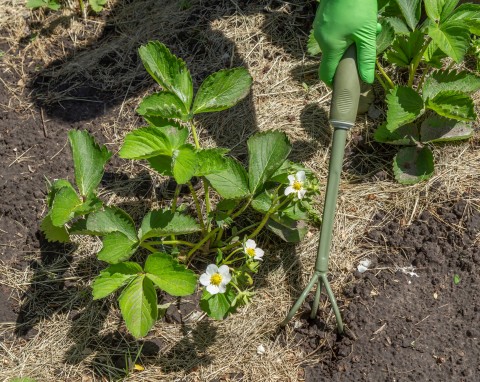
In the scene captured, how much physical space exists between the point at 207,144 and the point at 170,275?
0.66 m

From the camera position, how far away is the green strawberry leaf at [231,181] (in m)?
1.89

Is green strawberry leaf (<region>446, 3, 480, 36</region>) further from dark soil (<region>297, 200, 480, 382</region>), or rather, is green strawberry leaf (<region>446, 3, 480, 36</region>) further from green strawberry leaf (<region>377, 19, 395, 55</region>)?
dark soil (<region>297, 200, 480, 382</region>)

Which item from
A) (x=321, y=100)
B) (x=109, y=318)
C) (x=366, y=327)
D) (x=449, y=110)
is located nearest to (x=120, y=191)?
(x=109, y=318)

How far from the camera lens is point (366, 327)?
1879mm

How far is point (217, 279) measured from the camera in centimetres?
176

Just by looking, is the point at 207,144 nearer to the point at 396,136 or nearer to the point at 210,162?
the point at 210,162

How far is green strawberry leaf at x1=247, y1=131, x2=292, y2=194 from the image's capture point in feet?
6.28

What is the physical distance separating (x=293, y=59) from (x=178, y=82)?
25.8 inches

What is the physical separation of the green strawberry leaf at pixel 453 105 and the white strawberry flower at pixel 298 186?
0.55 metres

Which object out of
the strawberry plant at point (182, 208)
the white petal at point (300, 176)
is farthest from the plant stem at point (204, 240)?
the white petal at point (300, 176)

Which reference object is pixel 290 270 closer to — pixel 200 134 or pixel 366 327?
pixel 366 327

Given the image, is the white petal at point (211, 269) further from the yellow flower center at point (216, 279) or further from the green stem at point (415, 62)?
the green stem at point (415, 62)

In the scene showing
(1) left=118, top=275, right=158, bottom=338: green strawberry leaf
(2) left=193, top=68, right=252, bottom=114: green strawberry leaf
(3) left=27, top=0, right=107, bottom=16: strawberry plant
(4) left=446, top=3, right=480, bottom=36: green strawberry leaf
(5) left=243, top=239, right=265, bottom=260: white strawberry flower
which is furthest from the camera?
(3) left=27, top=0, right=107, bottom=16: strawberry plant

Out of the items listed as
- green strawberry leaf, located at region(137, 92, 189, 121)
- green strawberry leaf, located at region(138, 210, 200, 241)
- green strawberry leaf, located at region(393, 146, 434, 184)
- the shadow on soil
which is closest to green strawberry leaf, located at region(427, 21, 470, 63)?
green strawberry leaf, located at region(393, 146, 434, 184)
